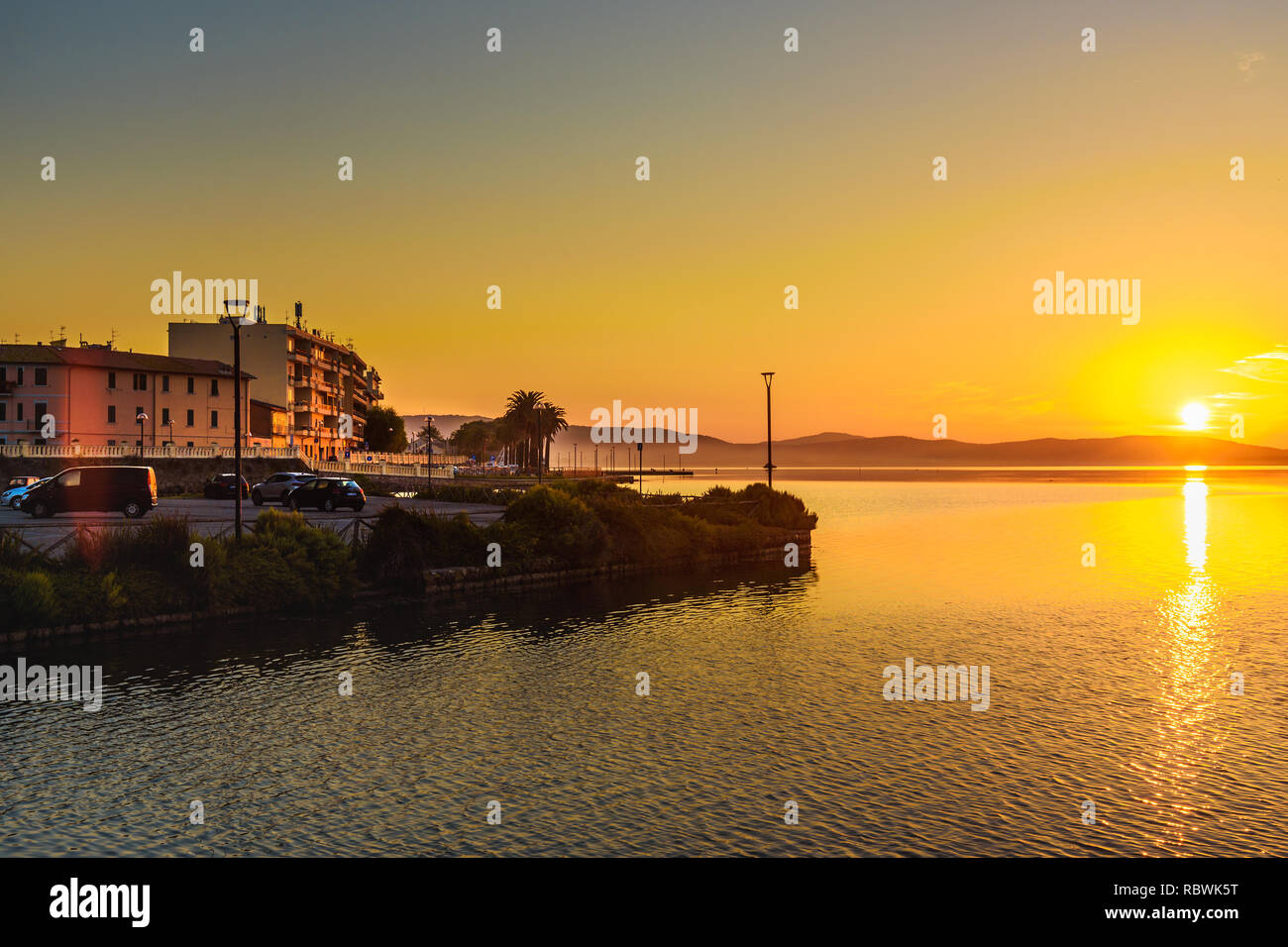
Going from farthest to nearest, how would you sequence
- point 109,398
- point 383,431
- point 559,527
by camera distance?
point 383,431, point 109,398, point 559,527

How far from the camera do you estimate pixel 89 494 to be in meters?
43.8

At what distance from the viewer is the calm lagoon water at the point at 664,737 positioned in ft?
41.5

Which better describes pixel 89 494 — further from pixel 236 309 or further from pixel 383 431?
pixel 383 431

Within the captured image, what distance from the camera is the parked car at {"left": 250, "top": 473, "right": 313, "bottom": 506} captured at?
56956 mm

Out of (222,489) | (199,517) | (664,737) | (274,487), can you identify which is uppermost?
(274,487)

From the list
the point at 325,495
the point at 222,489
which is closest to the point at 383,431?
the point at 222,489

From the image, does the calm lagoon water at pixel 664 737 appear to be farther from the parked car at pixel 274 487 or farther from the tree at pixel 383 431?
the tree at pixel 383 431

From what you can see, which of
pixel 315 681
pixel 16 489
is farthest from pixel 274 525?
pixel 16 489

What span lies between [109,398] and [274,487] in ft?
157

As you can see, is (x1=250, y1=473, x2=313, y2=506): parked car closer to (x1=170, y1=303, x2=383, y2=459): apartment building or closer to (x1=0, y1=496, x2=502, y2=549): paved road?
(x1=0, y1=496, x2=502, y2=549): paved road

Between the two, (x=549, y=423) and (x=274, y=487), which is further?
(x=549, y=423)

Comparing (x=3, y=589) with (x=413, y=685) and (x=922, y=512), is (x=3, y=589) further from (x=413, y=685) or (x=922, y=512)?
(x=922, y=512)

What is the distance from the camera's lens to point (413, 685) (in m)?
21.4

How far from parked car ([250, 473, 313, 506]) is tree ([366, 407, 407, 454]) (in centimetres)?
9814
